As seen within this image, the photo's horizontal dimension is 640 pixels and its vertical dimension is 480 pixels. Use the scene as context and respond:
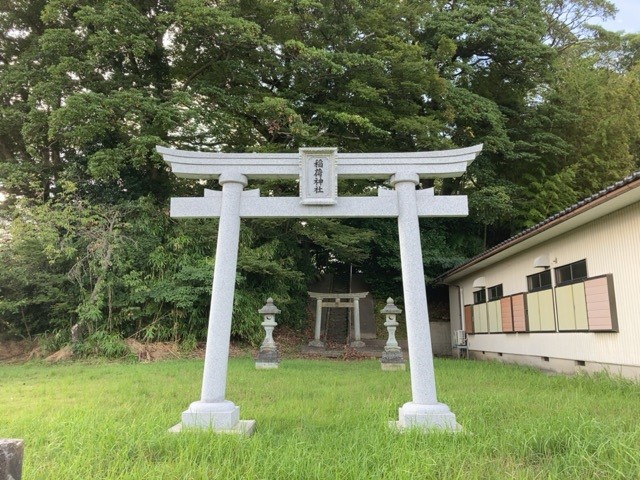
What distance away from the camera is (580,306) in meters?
9.18

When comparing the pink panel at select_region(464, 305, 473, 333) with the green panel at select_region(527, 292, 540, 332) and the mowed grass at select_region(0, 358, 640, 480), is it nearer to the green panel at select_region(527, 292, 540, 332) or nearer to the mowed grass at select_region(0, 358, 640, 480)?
the green panel at select_region(527, 292, 540, 332)

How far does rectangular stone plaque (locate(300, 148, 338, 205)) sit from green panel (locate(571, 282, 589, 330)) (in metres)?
6.25

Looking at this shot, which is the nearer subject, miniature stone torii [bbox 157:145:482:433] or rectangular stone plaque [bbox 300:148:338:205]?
miniature stone torii [bbox 157:145:482:433]

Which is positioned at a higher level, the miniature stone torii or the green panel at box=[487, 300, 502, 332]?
the miniature stone torii

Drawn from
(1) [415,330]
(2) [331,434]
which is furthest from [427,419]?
(2) [331,434]

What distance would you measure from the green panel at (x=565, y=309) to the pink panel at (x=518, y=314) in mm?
1808

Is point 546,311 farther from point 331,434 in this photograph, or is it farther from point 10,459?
point 10,459

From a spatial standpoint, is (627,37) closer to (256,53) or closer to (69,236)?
(256,53)

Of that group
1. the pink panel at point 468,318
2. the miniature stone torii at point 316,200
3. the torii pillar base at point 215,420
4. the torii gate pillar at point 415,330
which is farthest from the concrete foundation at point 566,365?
the torii pillar base at point 215,420

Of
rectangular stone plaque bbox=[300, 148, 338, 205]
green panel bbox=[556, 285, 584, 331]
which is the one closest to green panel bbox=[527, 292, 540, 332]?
green panel bbox=[556, 285, 584, 331]

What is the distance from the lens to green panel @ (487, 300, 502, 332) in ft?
44.8

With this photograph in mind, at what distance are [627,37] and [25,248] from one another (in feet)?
92.3

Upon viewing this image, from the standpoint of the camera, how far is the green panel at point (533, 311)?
1117 cm

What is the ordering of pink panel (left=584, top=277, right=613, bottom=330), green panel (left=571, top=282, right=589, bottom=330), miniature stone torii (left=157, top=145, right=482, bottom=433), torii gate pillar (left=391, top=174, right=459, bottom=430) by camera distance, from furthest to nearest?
green panel (left=571, top=282, right=589, bottom=330) → pink panel (left=584, top=277, right=613, bottom=330) → miniature stone torii (left=157, top=145, right=482, bottom=433) → torii gate pillar (left=391, top=174, right=459, bottom=430)
